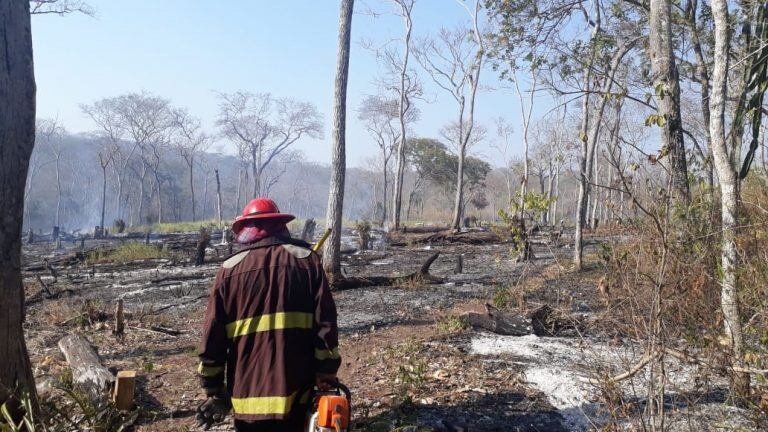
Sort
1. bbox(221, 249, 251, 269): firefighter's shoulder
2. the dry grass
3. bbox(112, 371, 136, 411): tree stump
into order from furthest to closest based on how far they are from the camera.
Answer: the dry grass → bbox(112, 371, 136, 411): tree stump → bbox(221, 249, 251, 269): firefighter's shoulder

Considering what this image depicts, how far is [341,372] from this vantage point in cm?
533

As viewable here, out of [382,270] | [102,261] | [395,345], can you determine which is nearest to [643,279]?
[395,345]

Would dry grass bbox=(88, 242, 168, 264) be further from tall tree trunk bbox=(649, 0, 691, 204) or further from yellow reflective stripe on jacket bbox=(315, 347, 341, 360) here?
yellow reflective stripe on jacket bbox=(315, 347, 341, 360)

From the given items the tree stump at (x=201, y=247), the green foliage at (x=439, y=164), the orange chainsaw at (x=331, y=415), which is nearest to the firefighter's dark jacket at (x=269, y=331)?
the orange chainsaw at (x=331, y=415)

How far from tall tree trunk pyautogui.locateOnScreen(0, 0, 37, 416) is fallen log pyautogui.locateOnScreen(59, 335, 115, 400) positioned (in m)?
0.82

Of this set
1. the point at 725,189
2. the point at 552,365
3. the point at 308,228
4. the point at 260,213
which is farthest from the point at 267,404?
the point at 308,228

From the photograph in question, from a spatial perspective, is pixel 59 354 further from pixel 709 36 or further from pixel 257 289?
pixel 709 36

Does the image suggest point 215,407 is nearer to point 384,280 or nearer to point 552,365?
point 552,365

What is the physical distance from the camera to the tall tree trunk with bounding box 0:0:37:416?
321 cm

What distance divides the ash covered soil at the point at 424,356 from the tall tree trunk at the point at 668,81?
1601mm

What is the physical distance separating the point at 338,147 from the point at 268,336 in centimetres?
837

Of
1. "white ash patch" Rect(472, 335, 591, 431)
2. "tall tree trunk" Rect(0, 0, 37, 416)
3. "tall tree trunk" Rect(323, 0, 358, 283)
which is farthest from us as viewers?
"tall tree trunk" Rect(323, 0, 358, 283)

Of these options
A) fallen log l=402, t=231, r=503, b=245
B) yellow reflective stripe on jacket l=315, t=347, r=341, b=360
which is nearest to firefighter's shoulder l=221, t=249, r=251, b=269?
yellow reflective stripe on jacket l=315, t=347, r=341, b=360

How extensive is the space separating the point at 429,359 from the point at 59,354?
4145mm
